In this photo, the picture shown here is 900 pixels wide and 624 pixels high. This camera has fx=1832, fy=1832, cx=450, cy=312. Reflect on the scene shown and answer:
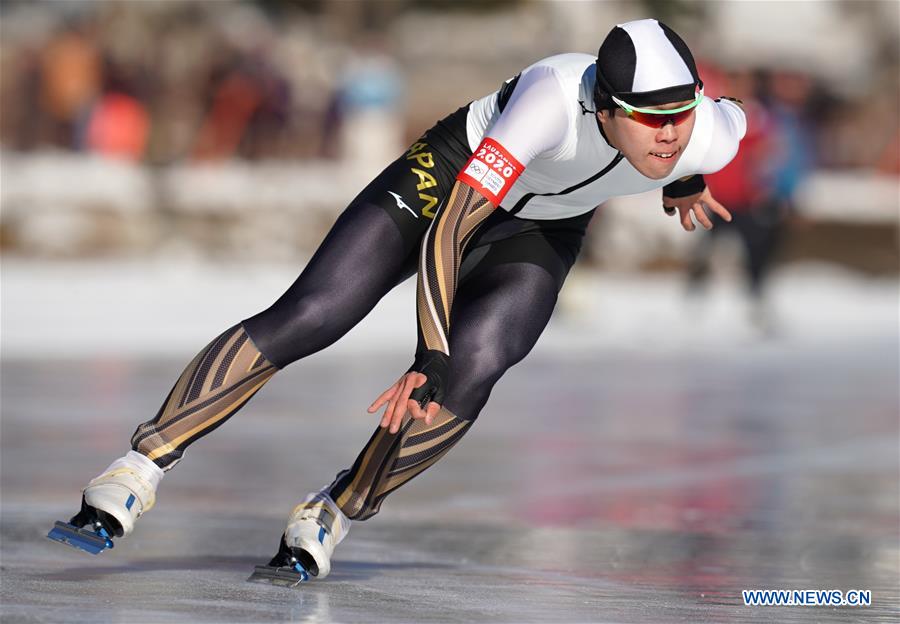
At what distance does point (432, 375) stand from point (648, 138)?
897mm

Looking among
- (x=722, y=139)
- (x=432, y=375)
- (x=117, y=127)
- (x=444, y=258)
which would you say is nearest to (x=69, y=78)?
(x=117, y=127)

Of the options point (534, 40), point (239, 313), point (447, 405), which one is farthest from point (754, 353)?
point (534, 40)

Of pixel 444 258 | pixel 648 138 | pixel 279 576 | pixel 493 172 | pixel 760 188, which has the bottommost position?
pixel 279 576

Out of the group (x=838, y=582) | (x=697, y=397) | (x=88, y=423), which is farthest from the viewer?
(x=697, y=397)

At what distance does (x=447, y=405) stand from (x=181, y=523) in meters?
1.70

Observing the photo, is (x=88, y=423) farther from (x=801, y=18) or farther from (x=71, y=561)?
(x=801, y=18)

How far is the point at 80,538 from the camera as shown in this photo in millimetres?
4719

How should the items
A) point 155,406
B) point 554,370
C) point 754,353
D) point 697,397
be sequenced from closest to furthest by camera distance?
1. point 155,406
2. point 697,397
3. point 554,370
4. point 754,353

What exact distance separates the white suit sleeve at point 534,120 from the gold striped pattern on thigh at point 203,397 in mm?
884

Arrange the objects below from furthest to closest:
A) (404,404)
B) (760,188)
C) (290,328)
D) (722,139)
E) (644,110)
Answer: (760,188) < (722,139) < (290,328) < (644,110) < (404,404)

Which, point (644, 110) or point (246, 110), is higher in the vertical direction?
point (246, 110)

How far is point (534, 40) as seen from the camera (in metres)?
29.1

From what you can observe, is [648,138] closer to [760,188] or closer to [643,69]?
[643,69]

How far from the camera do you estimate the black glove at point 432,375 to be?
4.52 m
